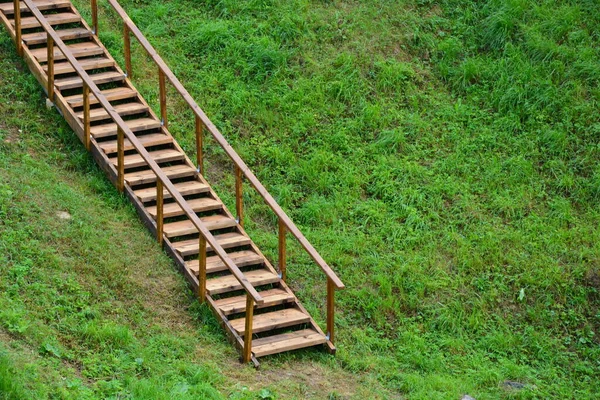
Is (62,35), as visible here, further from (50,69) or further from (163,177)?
(163,177)

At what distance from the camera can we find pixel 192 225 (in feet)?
36.8

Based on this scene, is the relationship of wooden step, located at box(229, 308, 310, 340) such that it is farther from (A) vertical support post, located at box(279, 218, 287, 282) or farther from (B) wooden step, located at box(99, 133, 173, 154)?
(B) wooden step, located at box(99, 133, 173, 154)

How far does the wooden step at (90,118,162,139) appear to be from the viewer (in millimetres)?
11820

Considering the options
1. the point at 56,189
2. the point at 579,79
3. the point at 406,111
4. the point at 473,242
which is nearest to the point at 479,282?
the point at 473,242

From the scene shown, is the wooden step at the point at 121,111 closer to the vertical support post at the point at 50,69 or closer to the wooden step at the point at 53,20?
the vertical support post at the point at 50,69

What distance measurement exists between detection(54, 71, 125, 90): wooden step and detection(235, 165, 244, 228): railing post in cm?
250

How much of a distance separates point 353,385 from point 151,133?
4.19 m

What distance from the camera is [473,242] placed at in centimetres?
1192

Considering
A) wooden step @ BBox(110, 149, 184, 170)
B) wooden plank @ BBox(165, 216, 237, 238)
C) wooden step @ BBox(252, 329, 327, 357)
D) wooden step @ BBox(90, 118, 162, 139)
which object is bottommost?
wooden step @ BBox(252, 329, 327, 357)

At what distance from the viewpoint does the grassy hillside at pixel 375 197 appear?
9844 millimetres

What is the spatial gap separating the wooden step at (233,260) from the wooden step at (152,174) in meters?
1.21

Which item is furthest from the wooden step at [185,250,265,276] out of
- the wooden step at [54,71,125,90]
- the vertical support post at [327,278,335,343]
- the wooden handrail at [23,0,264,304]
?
the wooden step at [54,71,125,90]

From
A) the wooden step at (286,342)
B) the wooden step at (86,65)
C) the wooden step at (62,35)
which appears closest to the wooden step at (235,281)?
the wooden step at (286,342)

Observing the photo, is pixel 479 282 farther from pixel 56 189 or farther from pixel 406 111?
pixel 56 189
